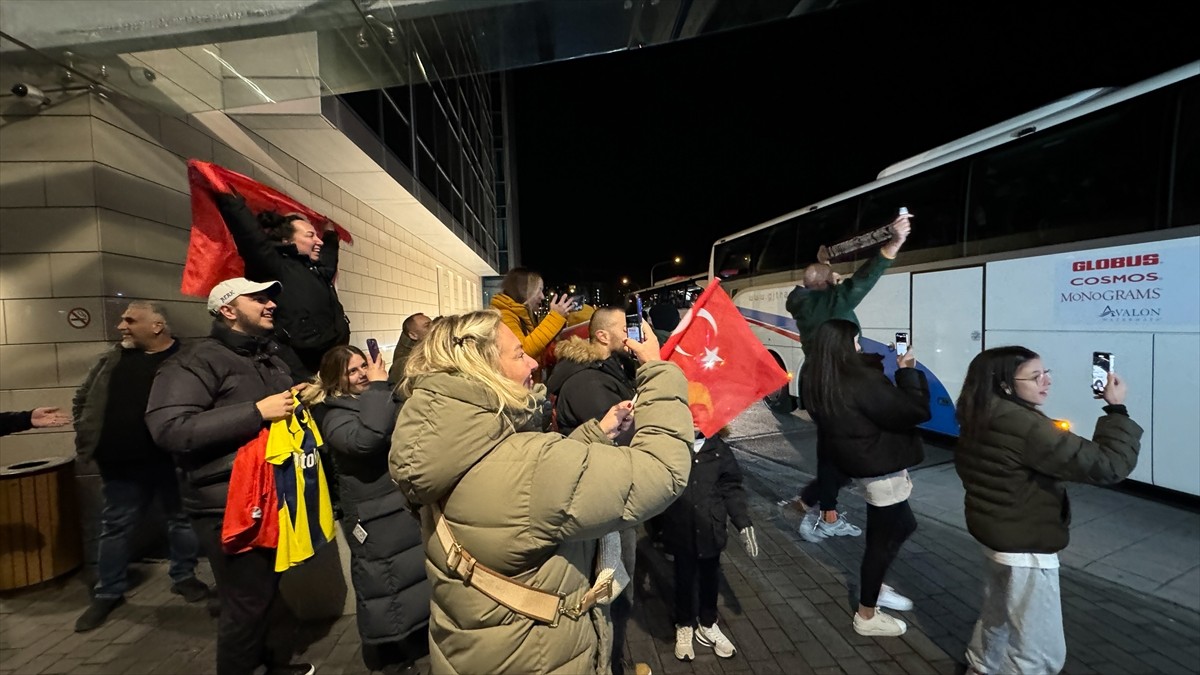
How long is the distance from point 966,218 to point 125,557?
958 centimetres

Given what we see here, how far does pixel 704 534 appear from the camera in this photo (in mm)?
3021

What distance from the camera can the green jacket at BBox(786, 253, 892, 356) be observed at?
445 cm

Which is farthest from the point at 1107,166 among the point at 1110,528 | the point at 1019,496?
the point at 1019,496

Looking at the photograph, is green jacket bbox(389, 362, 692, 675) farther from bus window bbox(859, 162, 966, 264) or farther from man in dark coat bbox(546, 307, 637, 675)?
bus window bbox(859, 162, 966, 264)

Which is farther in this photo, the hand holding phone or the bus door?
the bus door

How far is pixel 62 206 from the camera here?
4.07 m

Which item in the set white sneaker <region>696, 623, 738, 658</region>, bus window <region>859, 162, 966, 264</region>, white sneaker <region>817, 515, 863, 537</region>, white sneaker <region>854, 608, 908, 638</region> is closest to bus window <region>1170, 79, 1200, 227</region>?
bus window <region>859, 162, 966, 264</region>

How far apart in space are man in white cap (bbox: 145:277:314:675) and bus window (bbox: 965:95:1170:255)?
7.61 metres

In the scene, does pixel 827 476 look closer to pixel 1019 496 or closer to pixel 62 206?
pixel 1019 496

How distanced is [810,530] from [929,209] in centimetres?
544

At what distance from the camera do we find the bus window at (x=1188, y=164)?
4.74 m

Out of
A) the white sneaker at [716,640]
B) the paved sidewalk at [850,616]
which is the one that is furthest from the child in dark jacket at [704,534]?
the paved sidewalk at [850,616]

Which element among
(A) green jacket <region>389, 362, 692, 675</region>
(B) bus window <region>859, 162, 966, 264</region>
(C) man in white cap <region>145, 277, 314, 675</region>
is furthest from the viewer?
(B) bus window <region>859, 162, 966, 264</region>

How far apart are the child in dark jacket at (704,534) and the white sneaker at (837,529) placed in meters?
2.05
